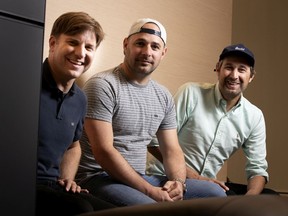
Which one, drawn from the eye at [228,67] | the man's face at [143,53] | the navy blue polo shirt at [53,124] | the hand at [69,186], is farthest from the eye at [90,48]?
the eye at [228,67]

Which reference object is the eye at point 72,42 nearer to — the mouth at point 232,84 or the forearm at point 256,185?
the mouth at point 232,84

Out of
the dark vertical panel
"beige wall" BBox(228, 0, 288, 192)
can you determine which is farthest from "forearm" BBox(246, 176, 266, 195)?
the dark vertical panel

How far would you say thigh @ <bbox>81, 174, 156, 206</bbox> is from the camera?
4.66ft

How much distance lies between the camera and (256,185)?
204 cm

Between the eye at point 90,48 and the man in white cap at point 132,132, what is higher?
the eye at point 90,48

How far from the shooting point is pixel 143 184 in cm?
152

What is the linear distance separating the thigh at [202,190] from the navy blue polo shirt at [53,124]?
610mm

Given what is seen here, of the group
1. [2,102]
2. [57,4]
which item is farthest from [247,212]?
[57,4]

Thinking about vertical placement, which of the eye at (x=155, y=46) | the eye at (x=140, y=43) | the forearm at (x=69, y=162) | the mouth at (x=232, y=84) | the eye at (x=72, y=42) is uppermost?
the eye at (x=140, y=43)

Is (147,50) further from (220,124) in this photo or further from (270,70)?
(270,70)

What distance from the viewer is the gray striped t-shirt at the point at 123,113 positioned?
155 centimetres

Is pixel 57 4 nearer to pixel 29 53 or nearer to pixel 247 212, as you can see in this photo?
pixel 29 53

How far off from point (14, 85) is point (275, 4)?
320cm

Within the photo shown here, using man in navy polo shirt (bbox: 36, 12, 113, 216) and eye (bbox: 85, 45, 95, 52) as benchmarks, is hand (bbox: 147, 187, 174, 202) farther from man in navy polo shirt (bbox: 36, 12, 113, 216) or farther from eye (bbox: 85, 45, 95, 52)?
eye (bbox: 85, 45, 95, 52)
